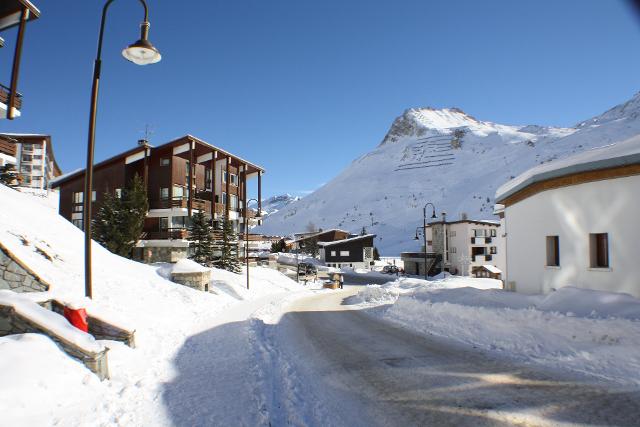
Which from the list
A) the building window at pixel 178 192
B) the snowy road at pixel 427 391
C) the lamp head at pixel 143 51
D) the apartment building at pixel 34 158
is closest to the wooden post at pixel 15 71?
the lamp head at pixel 143 51

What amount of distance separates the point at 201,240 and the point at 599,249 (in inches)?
1097

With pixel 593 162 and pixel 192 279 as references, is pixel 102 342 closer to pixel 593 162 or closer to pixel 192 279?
pixel 192 279

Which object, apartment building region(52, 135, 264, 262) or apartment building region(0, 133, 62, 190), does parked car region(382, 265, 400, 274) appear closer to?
apartment building region(52, 135, 264, 262)

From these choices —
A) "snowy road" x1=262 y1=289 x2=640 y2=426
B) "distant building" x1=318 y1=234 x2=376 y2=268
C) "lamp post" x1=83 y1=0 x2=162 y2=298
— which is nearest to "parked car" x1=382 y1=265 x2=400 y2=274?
"distant building" x1=318 y1=234 x2=376 y2=268

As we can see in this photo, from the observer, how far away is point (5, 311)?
7.23 meters

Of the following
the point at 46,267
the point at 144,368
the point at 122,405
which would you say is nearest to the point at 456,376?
the point at 122,405

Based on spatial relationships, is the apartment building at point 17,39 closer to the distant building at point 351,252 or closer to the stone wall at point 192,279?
the stone wall at point 192,279

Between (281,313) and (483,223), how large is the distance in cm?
5688

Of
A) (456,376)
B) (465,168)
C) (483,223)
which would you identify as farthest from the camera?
(465,168)

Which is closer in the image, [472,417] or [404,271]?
[472,417]

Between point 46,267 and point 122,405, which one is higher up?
point 46,267

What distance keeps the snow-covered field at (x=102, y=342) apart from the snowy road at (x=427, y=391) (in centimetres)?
236

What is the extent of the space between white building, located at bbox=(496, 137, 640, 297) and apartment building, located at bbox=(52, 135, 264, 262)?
25.9m

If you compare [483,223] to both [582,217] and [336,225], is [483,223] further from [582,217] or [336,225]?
[336,225]
